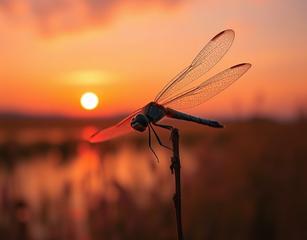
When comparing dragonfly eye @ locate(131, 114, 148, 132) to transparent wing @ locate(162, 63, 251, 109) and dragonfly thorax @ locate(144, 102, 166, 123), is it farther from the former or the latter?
transparent wing @ locate(162, 63, 251, 109)

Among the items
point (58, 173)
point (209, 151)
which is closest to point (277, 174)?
point (209, 151)

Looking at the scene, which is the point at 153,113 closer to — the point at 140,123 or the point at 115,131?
the point at 140,123

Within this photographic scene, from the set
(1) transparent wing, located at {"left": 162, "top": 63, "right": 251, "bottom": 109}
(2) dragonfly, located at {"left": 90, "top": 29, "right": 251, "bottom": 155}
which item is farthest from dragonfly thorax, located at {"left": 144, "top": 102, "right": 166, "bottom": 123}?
(1) transparent wing, located at {"left": 162, "top": 63, "right": 251, "bottom": 109}

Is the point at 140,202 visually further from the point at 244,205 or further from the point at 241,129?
the point at 241,129

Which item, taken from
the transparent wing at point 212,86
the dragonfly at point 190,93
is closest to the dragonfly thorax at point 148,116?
the dragonfly at point 190,93

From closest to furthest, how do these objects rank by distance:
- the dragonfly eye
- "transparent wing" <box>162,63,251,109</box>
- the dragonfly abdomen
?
1. the dragonfly eye
2. the dragonfly abdomen
3. "transparent wing" <box>162,63,251,109</box>
